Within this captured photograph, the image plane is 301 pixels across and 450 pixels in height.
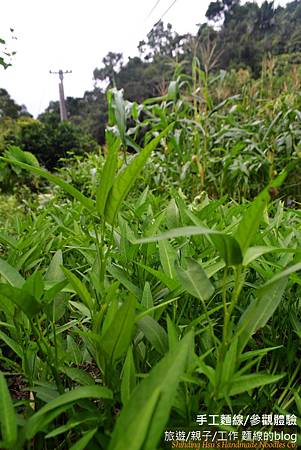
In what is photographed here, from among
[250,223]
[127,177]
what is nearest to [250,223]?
[250,223]

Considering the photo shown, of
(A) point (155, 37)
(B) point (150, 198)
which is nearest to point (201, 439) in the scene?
(B) point (150, 198)

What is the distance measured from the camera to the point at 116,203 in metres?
0.38

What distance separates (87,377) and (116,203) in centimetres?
19

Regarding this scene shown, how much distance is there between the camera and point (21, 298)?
33 centimetres

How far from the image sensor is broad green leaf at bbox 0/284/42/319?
322 mm

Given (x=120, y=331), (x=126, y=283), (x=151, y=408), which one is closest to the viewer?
(x=151, y=408)

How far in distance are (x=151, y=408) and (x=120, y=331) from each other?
114 millimetres

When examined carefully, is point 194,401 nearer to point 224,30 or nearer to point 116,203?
point 116,203

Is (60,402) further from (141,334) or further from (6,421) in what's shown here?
(141,334)

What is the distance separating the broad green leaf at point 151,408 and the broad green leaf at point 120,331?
0.07 m

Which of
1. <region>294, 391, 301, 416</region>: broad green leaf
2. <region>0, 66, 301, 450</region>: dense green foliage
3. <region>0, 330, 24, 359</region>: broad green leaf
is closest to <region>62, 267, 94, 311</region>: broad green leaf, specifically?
<region>0, 66, 301, 450</region>: dense green foliage

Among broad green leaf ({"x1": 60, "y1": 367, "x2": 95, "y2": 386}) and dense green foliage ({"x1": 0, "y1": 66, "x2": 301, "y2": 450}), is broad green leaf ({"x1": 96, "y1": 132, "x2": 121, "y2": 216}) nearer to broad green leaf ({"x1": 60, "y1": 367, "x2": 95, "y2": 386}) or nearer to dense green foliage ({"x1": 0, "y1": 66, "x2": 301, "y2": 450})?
dense green foliage ({"x1": 0, "y1": 66, "x2": 301, "y2": 450})

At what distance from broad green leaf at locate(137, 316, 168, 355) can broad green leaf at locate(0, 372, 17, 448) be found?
142mm

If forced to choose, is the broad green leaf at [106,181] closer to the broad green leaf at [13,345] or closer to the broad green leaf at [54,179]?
the broad green leaf at [54,179]
